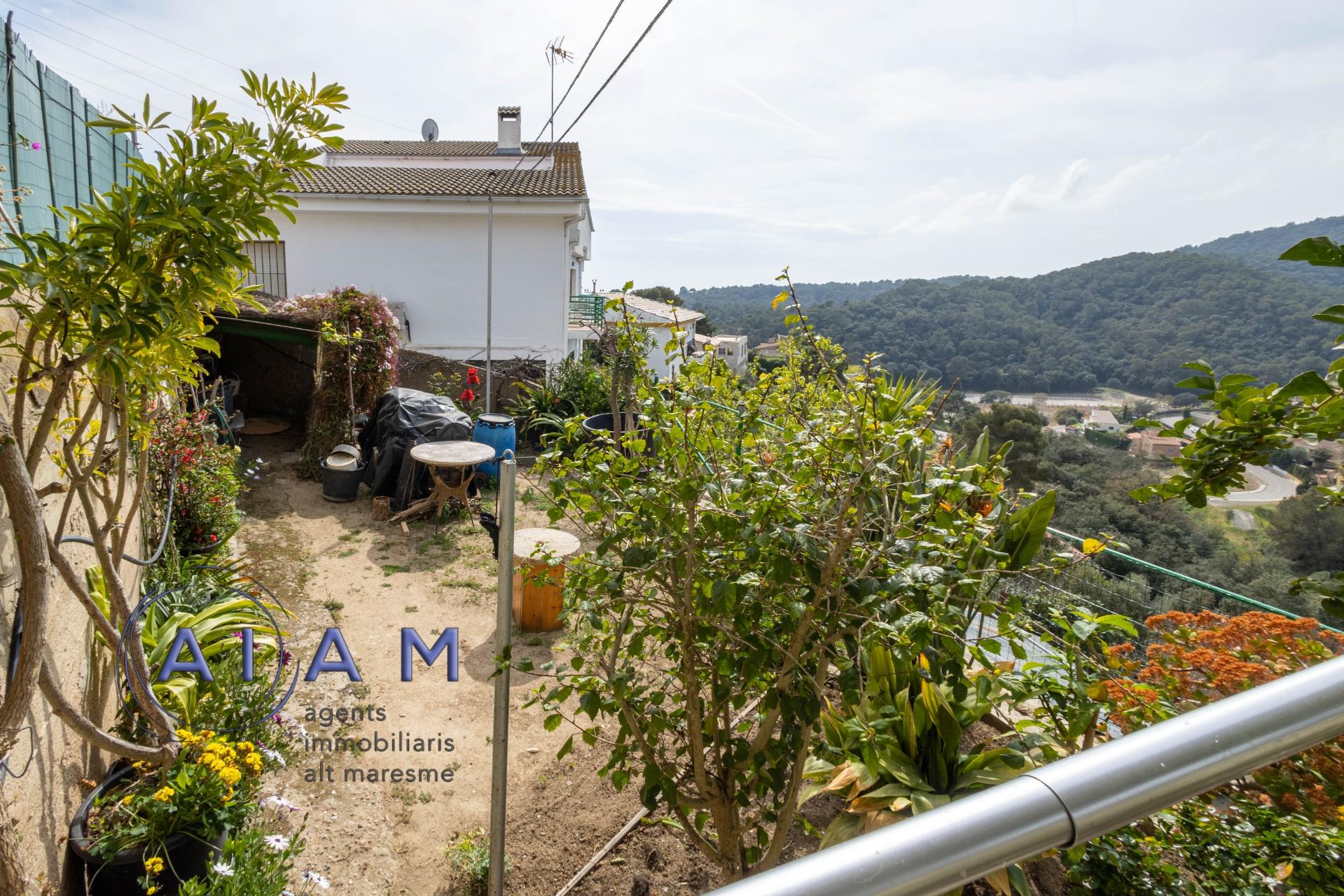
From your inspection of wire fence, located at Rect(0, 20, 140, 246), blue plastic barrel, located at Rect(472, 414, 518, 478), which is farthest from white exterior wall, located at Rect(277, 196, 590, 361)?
wire fence, located at Rect(0, 20, 140, 246)

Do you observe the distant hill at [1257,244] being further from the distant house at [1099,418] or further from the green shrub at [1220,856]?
the green shrub at [1220,856]

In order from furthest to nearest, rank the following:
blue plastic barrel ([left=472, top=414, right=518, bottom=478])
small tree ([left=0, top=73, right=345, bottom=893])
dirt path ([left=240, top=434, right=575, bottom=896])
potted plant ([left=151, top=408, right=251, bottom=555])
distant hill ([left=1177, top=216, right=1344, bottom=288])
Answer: distant hill ([left=1177, top=216, right=1344, bottom=288]) → blue plastic barrel ([left=472, top=414, right=518, bottom=478]) → potted plant ([left=151, top=408, right=251, bottom=555]) → dirt path ([left=240, top=434, right=575, bottom=896]) → small tree ([left=0, top=73, right=345, bottom=893])

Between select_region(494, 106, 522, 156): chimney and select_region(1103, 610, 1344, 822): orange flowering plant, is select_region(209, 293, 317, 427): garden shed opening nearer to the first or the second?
select_region(494, 106, 522, 156): chimney

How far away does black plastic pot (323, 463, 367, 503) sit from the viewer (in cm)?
857

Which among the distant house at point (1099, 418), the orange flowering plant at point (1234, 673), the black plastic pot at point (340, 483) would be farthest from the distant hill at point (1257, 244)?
the black plastic pot at point (340, 483)

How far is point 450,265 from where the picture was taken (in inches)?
599

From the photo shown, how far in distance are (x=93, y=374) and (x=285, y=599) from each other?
4182 mm

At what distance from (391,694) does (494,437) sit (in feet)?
16.1

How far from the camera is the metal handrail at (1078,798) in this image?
0.46 meters

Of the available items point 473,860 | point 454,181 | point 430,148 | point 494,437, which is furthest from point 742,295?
point 473,860

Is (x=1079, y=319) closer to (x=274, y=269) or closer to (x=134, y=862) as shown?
(x=274, y=269)

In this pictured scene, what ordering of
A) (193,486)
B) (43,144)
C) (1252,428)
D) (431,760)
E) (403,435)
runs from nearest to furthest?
(1252,428) → (43,144) → (431,760) → (193,486) → (403,435)

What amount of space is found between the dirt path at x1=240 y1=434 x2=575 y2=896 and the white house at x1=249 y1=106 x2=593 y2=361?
7.90 metres

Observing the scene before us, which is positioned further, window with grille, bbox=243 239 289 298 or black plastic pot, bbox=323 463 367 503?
window with grille, bbox=243 239 289 298
